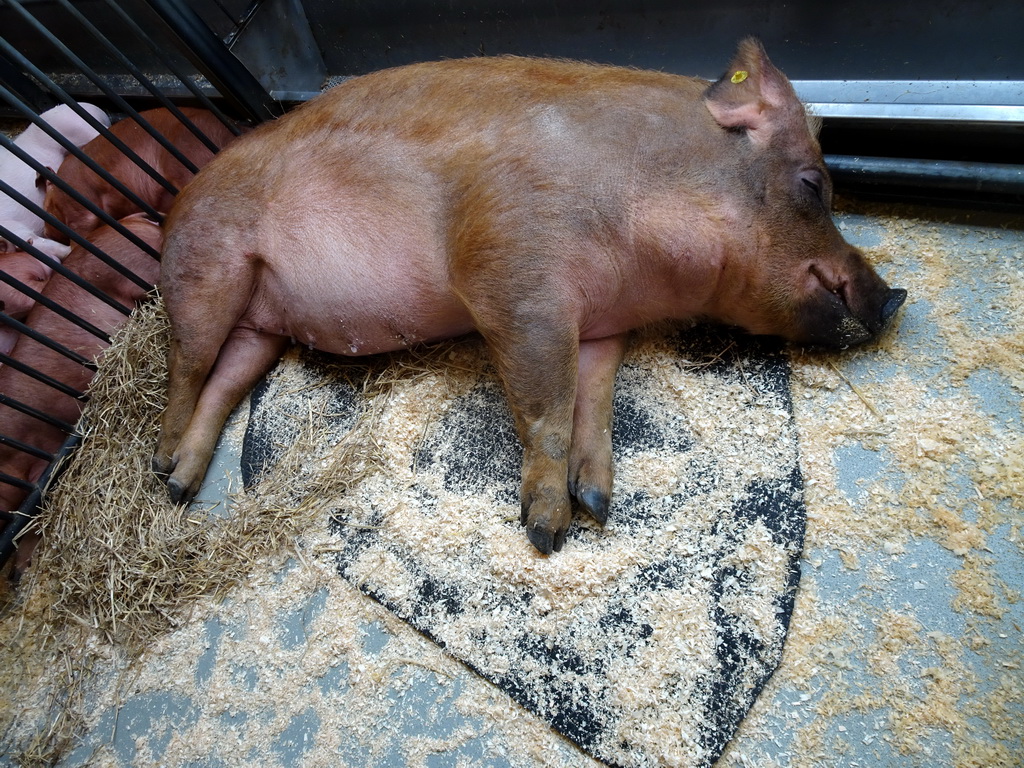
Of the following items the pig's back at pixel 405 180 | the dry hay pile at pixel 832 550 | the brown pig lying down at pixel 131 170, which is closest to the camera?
the dry hay pile at pixel 832 550

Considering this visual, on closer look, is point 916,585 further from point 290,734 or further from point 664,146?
point 290,734

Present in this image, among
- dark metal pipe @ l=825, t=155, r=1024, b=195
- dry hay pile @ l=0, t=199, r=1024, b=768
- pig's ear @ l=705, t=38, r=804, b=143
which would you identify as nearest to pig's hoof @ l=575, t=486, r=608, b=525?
dry hay pile @ l=0, t=199, r=1024, b=768

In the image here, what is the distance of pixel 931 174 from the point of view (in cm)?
279

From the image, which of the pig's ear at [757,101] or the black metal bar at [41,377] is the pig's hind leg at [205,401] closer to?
the black metal bar at [41,377]

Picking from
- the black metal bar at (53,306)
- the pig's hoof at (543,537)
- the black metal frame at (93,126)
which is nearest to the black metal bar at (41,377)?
the black metal frame at (93,126)

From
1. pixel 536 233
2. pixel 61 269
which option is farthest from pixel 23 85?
pixel 536 233

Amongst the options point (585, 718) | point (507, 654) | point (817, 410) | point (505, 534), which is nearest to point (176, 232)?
point (505, 534)

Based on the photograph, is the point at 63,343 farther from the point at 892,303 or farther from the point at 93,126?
the point at 892,303

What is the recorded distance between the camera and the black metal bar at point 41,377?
105 inches

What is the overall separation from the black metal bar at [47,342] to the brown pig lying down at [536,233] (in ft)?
1.55

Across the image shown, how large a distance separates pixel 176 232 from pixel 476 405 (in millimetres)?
1472

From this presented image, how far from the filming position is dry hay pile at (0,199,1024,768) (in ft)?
6.30

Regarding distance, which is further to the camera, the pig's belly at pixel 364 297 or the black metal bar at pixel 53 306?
the black metal bar at pixel 53 306

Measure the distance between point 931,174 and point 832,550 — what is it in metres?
1.71
